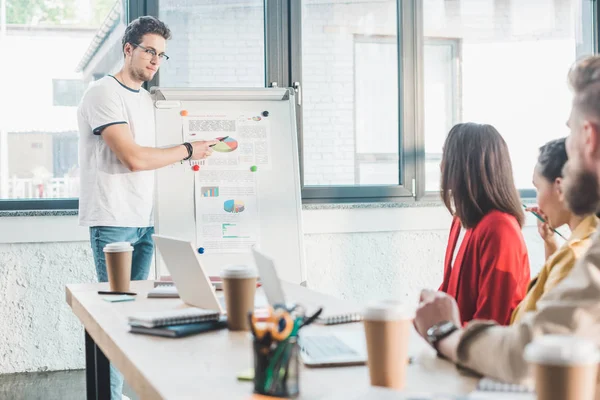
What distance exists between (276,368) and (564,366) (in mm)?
412

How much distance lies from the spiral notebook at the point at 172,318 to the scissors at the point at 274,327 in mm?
608

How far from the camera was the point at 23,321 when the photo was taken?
3.96 meters

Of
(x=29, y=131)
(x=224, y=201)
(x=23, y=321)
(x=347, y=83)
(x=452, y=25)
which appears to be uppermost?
(x=452, y=25)

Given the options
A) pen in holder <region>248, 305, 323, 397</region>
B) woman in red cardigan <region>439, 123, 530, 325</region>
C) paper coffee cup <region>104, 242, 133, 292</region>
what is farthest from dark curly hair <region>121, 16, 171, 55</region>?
pen in holder <region>248, 305, 323, 397</region>

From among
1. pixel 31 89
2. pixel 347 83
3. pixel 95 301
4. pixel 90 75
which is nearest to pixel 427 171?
pixel 347 83

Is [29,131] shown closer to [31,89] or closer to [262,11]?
[31,89]

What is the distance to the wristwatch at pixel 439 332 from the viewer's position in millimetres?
1331

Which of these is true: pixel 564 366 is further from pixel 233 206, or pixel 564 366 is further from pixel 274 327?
pixel 233 206

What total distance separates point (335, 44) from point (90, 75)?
4.53 feet

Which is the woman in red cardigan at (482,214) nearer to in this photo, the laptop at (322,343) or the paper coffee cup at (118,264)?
the laptop at (322,343)

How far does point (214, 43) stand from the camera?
4.24 metres

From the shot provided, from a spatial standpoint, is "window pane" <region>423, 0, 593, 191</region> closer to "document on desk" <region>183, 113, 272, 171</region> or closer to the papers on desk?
"document on desk" <region>183, 113, 272, 171</region>

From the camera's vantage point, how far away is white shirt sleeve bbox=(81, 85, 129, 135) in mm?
3166

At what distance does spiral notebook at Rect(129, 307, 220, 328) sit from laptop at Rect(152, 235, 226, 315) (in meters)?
0.12
